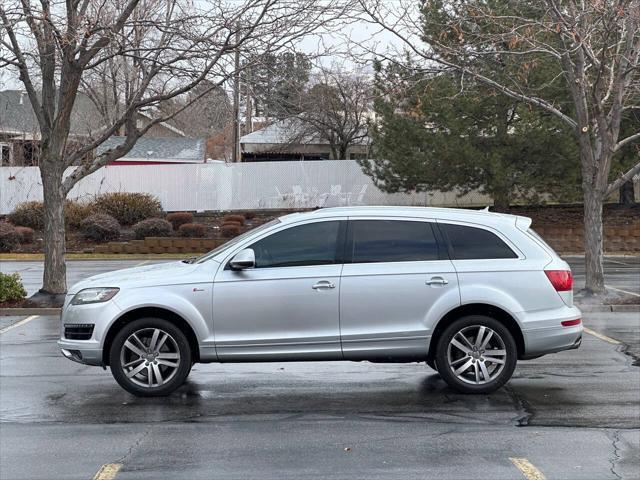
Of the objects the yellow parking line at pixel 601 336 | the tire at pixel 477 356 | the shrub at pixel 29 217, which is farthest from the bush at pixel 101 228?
the tire at pixel 477 356

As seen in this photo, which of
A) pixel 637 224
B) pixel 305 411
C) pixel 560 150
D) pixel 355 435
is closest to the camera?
pixel 355 435

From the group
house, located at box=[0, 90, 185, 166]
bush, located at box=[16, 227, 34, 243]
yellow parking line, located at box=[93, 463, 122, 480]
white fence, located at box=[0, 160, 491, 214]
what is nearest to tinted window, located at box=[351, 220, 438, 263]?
yellow parking line, located at box=[93, 463, 122, 480]

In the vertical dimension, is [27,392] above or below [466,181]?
below

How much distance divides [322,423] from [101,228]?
85.2ft

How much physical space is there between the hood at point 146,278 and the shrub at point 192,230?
23252 millimetres

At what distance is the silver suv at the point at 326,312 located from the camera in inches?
320

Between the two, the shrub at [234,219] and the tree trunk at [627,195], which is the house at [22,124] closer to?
the shrub at [234,219]

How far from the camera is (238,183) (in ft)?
122

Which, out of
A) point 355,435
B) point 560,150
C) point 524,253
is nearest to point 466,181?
point 560,150

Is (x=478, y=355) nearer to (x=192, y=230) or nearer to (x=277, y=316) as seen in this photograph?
(x=277, y=316)

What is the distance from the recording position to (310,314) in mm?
8125

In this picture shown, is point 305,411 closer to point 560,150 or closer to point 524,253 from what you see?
point 524,253

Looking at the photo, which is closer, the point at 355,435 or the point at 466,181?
the point at 355,435

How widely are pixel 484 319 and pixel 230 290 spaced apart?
2424mm
